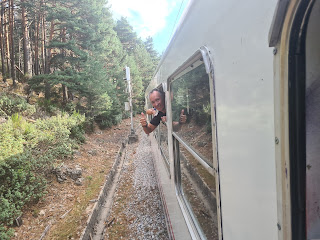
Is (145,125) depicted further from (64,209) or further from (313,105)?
(313,105)

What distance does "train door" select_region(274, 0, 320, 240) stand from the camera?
542 mm

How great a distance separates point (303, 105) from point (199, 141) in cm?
98

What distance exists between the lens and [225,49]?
3.03 ft

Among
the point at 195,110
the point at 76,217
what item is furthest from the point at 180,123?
the point at 76,217

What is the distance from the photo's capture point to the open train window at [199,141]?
3.90 ft

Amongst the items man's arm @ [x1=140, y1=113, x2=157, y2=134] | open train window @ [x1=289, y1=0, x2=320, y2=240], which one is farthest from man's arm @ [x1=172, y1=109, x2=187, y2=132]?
open train window @ [x1=289, y1=0, x2=320, y2=240]

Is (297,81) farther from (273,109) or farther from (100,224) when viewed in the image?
(100,224)

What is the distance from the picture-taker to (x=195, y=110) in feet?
5.31

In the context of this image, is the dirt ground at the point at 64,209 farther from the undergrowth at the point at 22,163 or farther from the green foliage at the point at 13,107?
the green foliage at the point at 13,107

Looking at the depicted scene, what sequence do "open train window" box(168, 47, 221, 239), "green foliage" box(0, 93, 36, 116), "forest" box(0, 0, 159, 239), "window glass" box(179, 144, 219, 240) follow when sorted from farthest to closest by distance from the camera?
"green foliage" box(0, 93, 36, 116)
"forest" box(0, 0, 159, 239)
"window glass" box(179, 144, 219, 240)
"open train window" box(168, 47, 221, 239)

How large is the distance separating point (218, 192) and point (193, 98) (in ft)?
2.55

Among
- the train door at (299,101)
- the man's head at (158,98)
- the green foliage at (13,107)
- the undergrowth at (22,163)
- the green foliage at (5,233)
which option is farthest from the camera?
the green foliage at (13,107)

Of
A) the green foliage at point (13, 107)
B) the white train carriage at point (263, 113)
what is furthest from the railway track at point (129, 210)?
the green foliage at point (13, 107)

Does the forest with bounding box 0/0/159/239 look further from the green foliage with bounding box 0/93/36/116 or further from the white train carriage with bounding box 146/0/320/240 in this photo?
the white train carriage with bounding box 146/0/320/240
